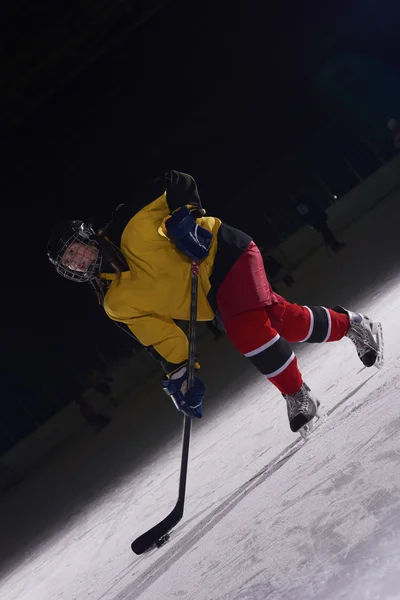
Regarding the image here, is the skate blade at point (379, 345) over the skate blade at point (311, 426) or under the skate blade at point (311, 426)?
under

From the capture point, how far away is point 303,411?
9.96 ft

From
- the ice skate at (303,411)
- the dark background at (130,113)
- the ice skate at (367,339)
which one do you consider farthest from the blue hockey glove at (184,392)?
the dark background at (130,113)

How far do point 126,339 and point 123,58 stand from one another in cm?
496

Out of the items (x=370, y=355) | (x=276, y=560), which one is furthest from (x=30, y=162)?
(x=276, y=560)

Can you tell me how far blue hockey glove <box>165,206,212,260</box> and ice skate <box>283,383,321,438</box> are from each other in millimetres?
648

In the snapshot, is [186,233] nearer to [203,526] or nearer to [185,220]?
[185,220]

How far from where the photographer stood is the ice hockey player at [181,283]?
3174 mm

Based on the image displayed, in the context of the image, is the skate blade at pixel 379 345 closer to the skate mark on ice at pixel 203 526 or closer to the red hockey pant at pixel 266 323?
the red hockey pant at pixel 266 323

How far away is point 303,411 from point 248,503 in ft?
2.14

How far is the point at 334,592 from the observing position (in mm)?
1387

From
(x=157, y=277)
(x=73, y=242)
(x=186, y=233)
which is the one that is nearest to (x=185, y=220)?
(x=186, y=233)

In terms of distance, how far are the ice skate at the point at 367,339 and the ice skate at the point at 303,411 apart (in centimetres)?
35

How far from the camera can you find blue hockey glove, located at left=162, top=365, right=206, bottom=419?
11.0 ft

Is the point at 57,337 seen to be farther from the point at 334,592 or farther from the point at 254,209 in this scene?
the point at 334,592
